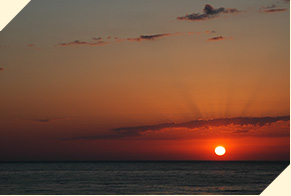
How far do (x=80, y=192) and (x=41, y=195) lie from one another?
139 inches

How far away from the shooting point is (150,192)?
1412 inches

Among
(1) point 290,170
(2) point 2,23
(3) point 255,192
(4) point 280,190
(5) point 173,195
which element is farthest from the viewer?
(3) point 255,192

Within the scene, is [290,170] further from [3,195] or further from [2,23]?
[3,195]

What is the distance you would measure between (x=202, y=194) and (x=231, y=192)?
2448mm

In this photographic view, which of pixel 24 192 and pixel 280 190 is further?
pixel 24 192

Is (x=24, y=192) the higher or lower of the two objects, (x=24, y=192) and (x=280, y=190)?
the higher

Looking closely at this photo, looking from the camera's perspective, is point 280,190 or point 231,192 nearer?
point 280,190

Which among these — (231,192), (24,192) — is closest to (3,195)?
(24,192)

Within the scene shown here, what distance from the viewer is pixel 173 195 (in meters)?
32.8

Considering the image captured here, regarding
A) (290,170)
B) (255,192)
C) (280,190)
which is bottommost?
(280,190)

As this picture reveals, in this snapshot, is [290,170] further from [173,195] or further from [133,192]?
[133,192]

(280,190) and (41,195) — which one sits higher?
(41,195)

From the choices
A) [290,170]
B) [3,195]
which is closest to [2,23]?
[290,170]

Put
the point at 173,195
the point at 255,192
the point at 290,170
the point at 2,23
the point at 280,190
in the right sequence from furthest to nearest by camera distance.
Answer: the point at 255,192 < the point at 173,195 < the point at 290,170 < the point at 280,190 < the point at 2,23
